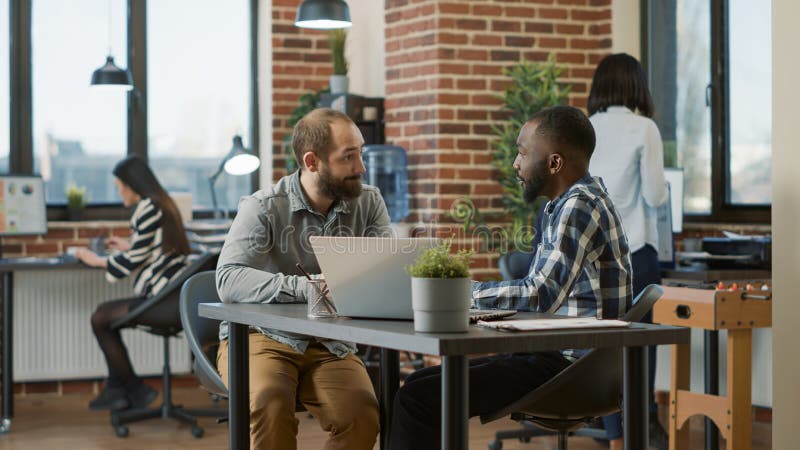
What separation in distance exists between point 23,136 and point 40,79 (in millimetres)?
340

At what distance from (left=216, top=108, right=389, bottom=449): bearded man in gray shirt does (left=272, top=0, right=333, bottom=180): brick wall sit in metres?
3.40

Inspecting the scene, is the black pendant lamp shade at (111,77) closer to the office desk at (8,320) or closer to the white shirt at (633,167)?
the office desk at (8,320)

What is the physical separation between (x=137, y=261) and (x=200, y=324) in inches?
86.9

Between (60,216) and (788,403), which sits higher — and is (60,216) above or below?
above

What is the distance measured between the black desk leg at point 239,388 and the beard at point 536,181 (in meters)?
0.82

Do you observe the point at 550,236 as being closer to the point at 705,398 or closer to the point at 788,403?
the point at 788,403

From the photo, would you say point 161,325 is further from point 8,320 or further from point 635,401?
point 635,401

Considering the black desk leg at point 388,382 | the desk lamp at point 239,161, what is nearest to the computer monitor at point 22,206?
the desk lamp at point 239,161

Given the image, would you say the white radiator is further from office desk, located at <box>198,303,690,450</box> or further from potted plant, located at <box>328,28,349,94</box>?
office desk, located at <box>198,303,690,450</box>

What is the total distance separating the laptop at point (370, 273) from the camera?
2.46 m

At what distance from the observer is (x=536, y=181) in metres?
3.00

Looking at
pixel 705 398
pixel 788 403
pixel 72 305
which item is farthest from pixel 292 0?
pixel 788 403

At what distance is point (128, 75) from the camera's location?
20.2 ft

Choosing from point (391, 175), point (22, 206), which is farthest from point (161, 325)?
point (391, 175)
